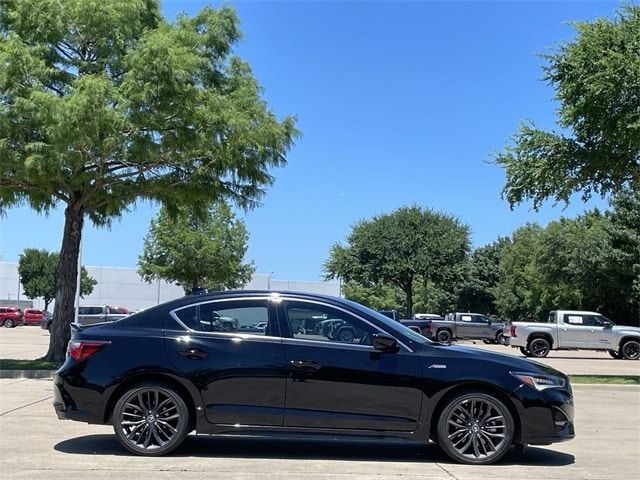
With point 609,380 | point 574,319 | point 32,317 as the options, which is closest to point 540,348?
point 574,319

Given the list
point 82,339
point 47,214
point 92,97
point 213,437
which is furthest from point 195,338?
point 47,214

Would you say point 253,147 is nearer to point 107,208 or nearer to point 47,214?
point 107,208

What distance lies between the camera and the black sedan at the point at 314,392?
22.5 feet

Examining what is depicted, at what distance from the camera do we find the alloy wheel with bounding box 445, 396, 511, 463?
22.6 ft

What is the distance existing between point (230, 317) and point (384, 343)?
62.7 inches

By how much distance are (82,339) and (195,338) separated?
1166 millimetres

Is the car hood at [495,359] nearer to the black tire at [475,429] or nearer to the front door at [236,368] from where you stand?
the black tire at [475,429]

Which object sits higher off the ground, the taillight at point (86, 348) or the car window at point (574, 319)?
the car window at point (574, 319)

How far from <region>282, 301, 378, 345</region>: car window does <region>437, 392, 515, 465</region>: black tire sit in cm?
106

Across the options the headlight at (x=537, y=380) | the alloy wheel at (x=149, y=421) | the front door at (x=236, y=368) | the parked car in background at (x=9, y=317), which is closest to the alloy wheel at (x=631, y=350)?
the headlight at (x=537, y=380)

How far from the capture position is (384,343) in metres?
6.91

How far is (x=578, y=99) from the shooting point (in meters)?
17.9

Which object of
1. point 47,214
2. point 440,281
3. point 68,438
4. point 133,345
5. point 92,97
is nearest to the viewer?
point 133,345

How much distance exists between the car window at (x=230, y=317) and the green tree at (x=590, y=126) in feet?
40.2
